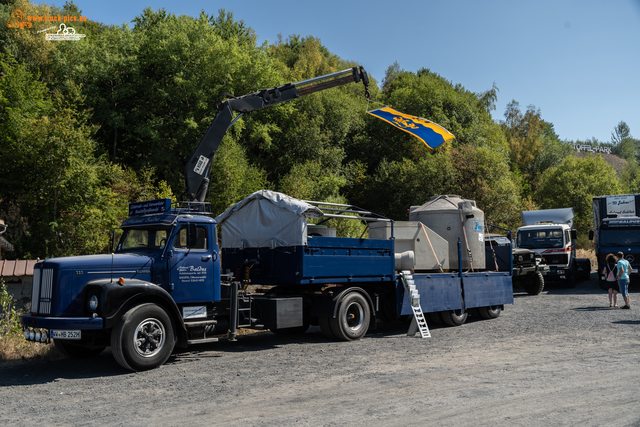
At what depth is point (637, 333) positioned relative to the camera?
1188 cm

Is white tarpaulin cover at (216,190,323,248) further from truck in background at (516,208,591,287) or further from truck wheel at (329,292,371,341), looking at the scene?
truck in background at (516,208,591,287)

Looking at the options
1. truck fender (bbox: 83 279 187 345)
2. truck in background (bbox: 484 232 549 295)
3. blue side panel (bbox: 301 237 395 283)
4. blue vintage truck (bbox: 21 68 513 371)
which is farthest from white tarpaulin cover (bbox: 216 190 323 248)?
truck in background (bbox: 484 232 549 295)

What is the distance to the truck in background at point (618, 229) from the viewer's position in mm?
22688

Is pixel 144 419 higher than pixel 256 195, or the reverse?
pixel 256 195

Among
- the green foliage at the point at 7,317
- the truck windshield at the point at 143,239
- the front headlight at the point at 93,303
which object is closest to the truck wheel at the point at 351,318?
the truck windshield at the point at 143,239

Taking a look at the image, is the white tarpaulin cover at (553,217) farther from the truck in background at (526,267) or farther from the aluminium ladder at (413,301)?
the aluminium ladder at (413,301)

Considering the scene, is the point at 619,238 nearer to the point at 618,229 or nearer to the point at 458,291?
the point at 618,229

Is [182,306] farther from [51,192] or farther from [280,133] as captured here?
[280,133]

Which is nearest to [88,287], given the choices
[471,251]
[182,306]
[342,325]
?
[182,306]

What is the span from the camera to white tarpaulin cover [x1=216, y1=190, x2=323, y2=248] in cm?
1066

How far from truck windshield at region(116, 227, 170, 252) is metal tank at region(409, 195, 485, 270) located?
796 centimetres

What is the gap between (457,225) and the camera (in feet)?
47.2

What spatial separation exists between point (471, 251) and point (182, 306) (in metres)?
8.68

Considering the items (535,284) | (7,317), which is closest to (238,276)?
(7,317)
